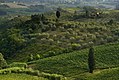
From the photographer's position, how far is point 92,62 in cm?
7144

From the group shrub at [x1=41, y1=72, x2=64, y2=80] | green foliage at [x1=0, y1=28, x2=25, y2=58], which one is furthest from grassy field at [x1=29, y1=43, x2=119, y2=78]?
green foliage at [x1=0, y1=28, x2=25, y2=58]

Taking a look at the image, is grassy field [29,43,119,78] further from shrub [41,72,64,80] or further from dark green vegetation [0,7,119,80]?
shrub [41,72,64,80]

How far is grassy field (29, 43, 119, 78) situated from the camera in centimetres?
7419

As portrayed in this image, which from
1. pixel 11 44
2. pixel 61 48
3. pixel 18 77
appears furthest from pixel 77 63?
pixel 11 44

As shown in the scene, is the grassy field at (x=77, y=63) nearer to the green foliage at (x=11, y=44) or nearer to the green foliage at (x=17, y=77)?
the green foliage at (x=17, y=77)

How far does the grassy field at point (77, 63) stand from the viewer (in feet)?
243

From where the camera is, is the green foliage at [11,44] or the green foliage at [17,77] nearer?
the green foliage at [17,77]

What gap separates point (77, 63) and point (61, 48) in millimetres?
21898

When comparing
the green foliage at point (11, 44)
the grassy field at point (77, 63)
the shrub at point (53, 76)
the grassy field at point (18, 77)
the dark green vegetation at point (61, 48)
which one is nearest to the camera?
the grassy field at point (18, 77)

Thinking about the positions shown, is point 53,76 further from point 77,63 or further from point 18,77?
point 77,63

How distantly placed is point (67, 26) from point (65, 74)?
53923mm

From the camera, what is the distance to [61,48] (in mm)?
99375

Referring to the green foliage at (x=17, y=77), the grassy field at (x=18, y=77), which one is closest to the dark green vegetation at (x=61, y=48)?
the green foliage at (x=17, y=77)

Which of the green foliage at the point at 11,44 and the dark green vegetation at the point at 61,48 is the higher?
the dark green vegetation at the point at 61,48
